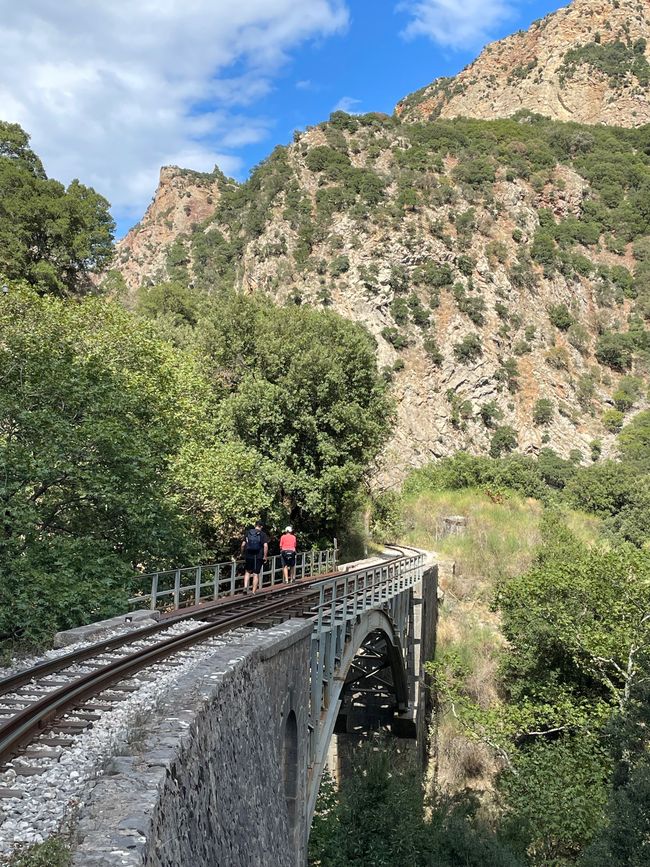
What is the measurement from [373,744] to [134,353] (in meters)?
15.9

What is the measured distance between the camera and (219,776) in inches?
236

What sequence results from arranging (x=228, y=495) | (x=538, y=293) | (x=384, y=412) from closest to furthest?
(x=228, y=495) < (x=384, y=412) < (x=538, y=293)

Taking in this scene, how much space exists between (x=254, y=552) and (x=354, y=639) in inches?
149

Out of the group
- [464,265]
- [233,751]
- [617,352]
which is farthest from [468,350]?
[233,751]

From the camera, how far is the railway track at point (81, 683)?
19.0ft

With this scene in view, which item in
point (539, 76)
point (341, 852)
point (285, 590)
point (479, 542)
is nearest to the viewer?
point (341, 852)

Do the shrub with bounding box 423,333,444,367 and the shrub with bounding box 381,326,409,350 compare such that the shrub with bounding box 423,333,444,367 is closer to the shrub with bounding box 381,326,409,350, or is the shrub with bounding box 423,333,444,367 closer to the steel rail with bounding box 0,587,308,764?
the shrub with bounding box 381,326,409,350

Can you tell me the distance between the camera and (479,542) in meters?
40.9

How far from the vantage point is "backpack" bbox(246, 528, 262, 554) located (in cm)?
1778

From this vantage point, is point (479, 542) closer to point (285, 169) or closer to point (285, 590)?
point (285, 590)

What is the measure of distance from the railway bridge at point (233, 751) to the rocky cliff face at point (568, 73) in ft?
356

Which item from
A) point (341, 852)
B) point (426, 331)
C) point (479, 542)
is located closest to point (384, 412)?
point (479, 542)

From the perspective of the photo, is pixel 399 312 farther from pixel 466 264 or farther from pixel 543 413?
pixel 543 413

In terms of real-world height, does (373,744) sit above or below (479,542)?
below
